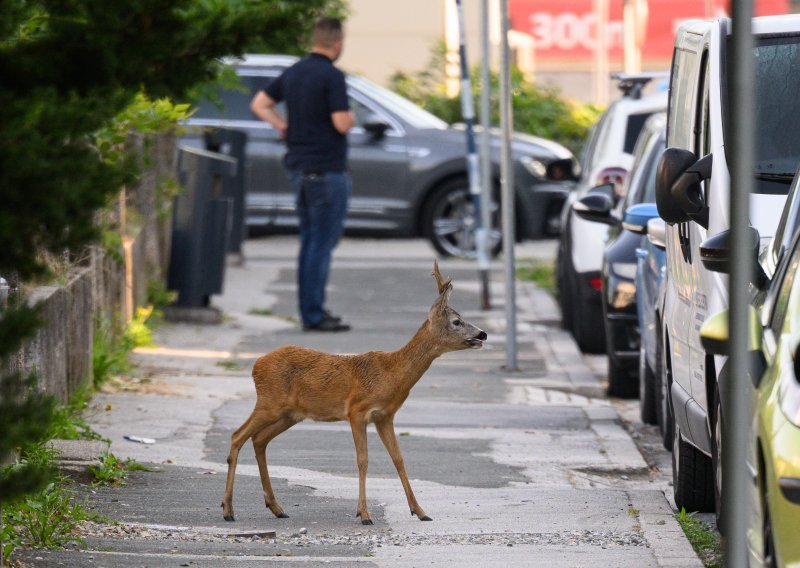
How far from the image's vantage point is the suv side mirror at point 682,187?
6125mm

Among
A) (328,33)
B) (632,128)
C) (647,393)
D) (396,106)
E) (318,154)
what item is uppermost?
(328,33)

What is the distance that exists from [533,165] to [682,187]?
12.4 m

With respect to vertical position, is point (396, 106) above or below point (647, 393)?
above

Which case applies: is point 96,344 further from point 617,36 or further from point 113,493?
point 617,36

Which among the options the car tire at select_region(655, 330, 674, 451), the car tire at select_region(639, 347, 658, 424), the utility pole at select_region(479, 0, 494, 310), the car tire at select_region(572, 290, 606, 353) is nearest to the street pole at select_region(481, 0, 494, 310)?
the utility pole at select_region(479, 0, 494, 310)

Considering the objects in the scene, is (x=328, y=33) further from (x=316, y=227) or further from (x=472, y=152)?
(x=472, y=152)

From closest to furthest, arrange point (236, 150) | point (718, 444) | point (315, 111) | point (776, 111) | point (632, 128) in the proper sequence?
point (718, 444) < point (776, 111) < point (315, 111) < point (632, 128) < point (236, 150)

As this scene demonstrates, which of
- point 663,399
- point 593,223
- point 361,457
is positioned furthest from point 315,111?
point 361,457

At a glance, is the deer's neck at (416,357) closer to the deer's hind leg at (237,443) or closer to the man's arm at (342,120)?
the deer's hind leg at (237,443)

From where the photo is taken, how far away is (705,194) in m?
6.27

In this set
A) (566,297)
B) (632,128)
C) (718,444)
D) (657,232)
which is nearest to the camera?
(718,444)

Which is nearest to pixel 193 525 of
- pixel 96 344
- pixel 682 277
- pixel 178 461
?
pixel 178 461

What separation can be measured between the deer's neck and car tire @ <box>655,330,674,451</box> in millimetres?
1641

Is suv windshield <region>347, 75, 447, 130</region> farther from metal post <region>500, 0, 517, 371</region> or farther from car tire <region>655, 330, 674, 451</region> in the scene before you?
car tire <region>655, 330, 674, 451</region>
